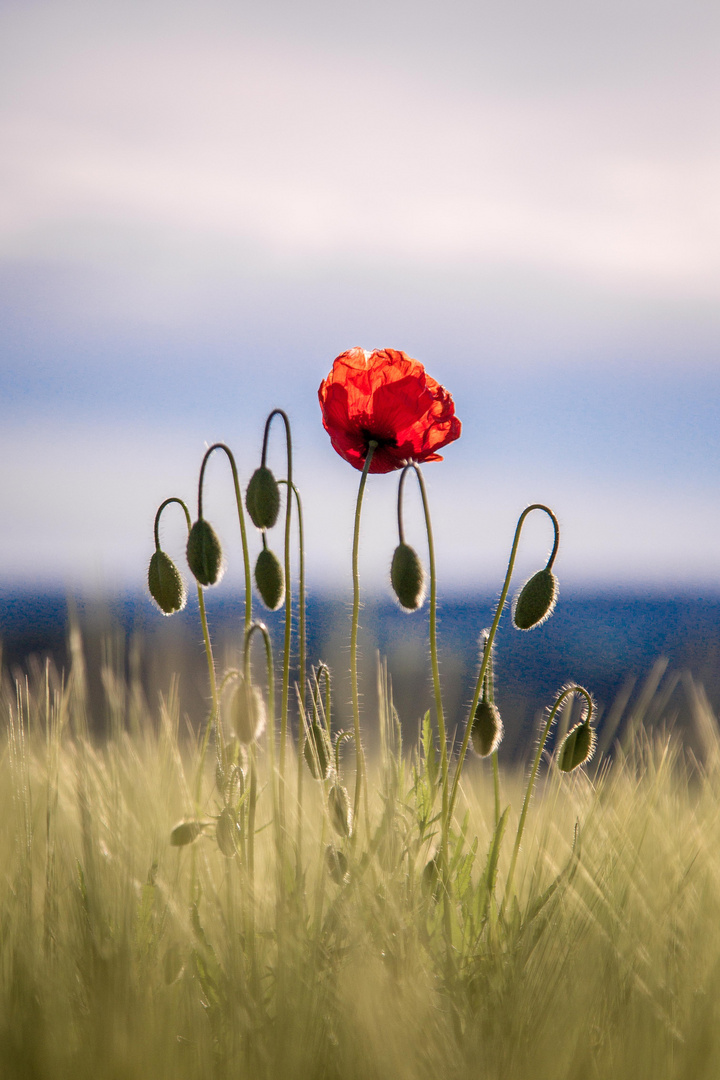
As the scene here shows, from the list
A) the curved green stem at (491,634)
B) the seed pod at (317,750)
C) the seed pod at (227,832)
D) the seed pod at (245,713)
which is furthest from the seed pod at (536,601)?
the seed pod at (227,832)

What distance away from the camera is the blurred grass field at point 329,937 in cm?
130

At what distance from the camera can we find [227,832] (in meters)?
1.53

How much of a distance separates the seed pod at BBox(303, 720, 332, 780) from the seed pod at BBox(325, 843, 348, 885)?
0.48 feet

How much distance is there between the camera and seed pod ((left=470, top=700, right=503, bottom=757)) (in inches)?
64.4

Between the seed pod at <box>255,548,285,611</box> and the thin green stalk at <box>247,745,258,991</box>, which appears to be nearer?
the thin green stalk at <box>247,745,258,991</box>

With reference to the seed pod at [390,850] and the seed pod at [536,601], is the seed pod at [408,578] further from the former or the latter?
the seed pod at [390,850]

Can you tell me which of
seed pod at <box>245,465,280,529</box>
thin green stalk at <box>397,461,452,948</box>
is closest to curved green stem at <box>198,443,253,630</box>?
seed pod at <box>245,465,280,529</box>

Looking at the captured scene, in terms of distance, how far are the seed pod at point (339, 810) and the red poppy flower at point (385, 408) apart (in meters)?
0.68

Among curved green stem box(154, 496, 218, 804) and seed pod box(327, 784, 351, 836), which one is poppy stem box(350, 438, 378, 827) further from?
curved green stem box(154, 496, 218, 804)

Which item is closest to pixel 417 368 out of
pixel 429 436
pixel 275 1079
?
pixel 429 436

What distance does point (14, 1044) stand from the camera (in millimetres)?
1345

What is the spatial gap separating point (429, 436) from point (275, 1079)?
1166mm

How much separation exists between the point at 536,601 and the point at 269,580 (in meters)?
0.52

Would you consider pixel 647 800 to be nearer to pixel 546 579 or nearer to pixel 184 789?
pixel 546 579
